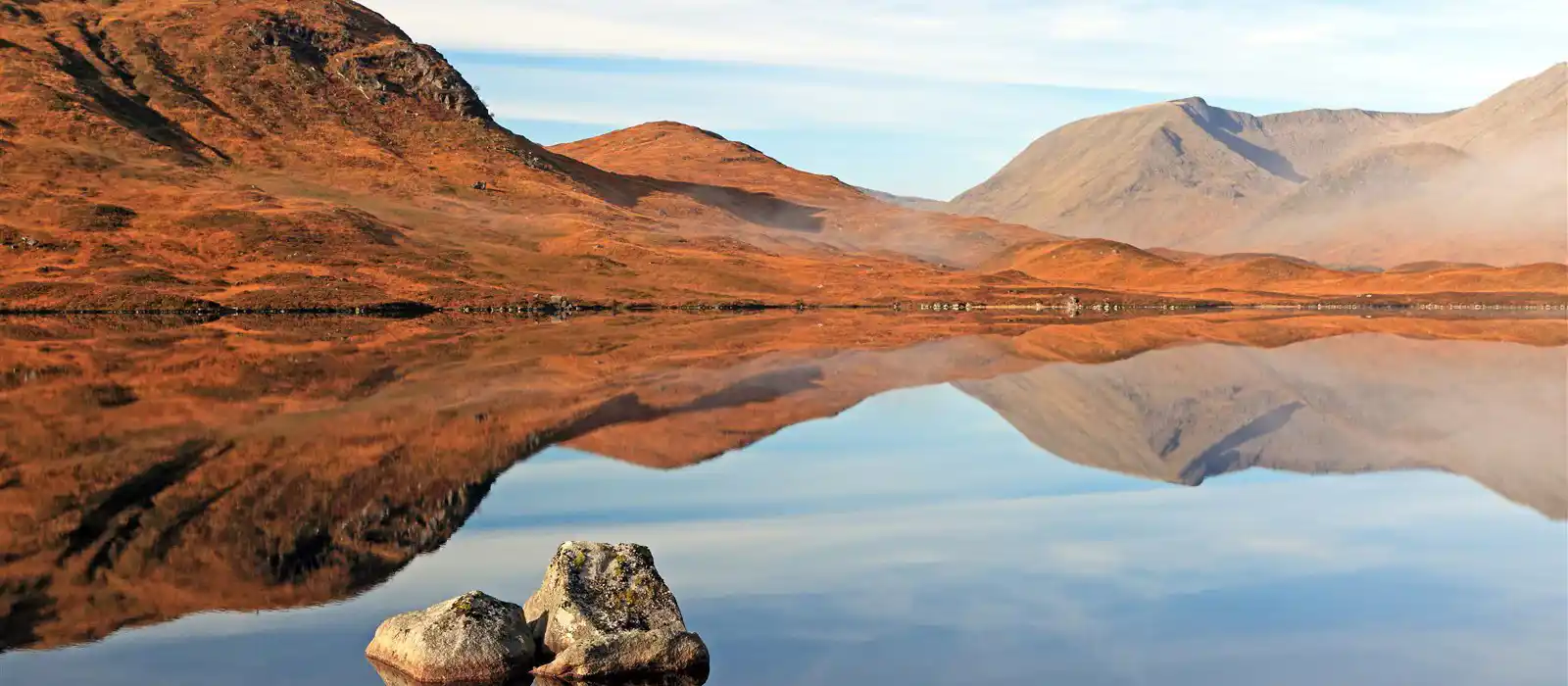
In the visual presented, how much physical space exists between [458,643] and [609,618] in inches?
68.7

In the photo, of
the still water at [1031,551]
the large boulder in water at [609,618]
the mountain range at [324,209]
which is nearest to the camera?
the large boulder in water at [609,618]

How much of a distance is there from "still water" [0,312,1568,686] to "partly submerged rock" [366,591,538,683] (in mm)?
562

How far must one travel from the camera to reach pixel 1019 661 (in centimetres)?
1527

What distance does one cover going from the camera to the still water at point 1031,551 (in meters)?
15.4

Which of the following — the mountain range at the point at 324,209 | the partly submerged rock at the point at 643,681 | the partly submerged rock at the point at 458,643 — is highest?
the mountain range at the point at 324,209

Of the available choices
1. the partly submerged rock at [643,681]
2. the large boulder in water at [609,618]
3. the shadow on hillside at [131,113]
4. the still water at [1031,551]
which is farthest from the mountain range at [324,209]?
the partly submerged rock at [643,681]

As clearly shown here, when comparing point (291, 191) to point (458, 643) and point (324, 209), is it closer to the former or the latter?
point (324, 209)

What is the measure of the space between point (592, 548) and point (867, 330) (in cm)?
7311

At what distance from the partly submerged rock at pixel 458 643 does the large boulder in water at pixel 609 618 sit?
1.44 feet

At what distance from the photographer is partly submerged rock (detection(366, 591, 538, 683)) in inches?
578

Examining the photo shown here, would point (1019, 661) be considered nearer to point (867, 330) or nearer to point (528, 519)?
point (528, 519)

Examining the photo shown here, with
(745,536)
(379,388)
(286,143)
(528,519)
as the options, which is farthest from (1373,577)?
(286,143)

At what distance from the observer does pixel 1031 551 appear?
68.9 ft

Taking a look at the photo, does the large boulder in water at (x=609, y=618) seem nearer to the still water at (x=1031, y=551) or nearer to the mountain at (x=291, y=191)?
the still water at (x=1031, y=551)
